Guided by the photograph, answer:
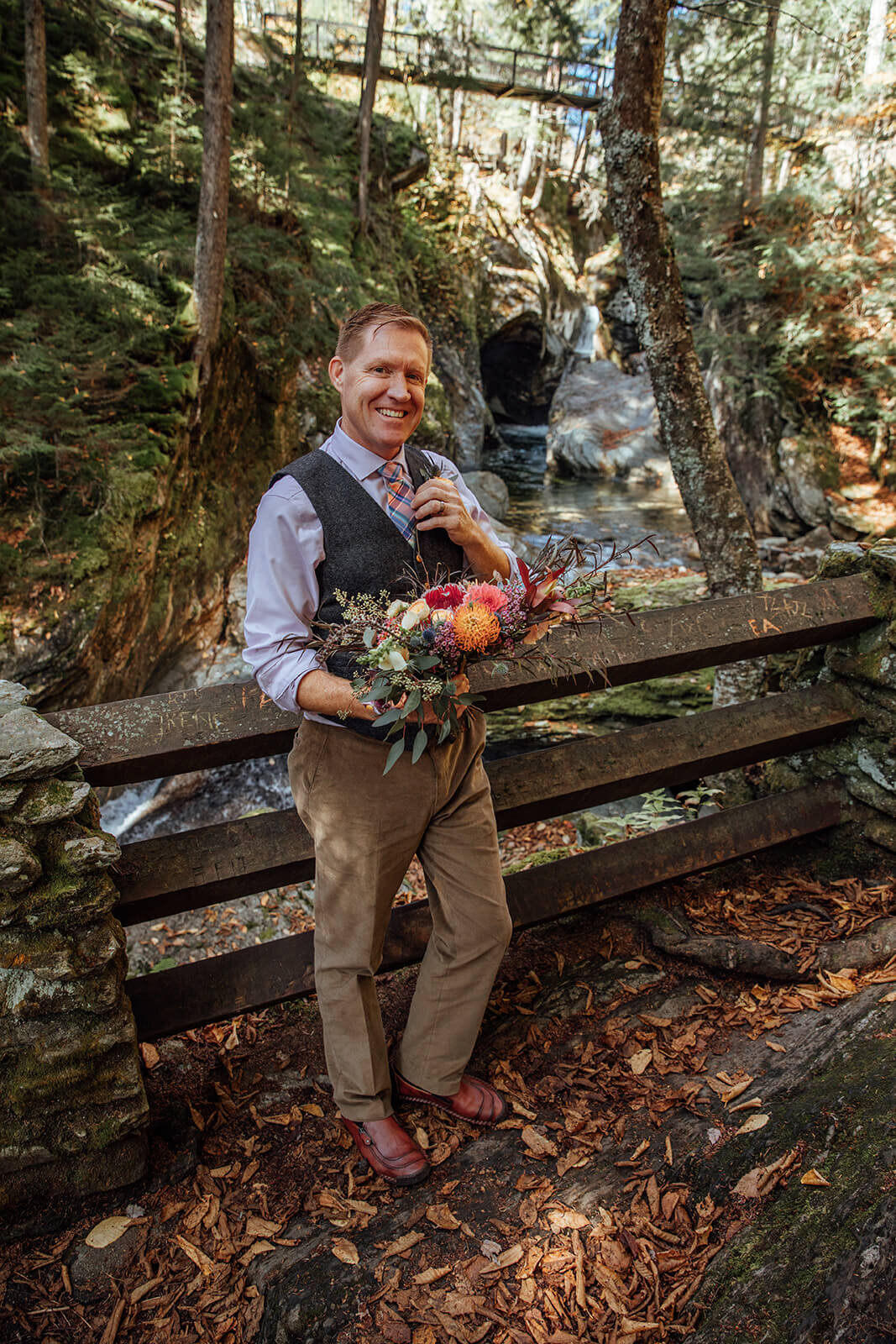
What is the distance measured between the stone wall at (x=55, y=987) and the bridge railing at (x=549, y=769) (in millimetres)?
195

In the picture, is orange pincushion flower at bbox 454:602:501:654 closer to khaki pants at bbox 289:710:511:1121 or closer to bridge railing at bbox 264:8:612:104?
khaki pants at bbox 289:710:511:1121

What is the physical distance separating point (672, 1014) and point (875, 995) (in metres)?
0.69

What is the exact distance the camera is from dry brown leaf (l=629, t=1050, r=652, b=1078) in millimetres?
2631

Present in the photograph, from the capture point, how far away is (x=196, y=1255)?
2209mm

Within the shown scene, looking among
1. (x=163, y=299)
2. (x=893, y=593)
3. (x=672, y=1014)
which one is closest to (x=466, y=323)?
(x=163, y=299)

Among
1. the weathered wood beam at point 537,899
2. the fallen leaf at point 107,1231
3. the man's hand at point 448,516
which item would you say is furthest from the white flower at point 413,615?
the fallen leaf at point 107,1231

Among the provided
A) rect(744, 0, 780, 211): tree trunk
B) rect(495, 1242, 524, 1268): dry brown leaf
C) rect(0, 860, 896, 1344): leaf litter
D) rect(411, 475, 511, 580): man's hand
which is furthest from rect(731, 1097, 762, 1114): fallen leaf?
rect(744, 0, 780, 211): tree trunk

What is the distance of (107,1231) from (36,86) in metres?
10.9

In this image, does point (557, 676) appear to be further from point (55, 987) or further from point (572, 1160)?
point (55, 987)

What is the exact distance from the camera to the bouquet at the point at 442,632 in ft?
6.24

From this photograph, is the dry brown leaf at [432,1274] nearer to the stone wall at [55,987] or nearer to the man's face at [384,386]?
the stone wall at [55,987]

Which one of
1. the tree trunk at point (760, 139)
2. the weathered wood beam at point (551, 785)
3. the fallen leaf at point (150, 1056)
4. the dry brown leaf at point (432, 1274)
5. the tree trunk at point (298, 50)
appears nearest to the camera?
the dry brown leaf at point (432, 1274)

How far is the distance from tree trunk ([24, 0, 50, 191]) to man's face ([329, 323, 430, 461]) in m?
8.85

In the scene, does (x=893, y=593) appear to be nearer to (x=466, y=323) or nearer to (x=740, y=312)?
(x=740, y=312)
